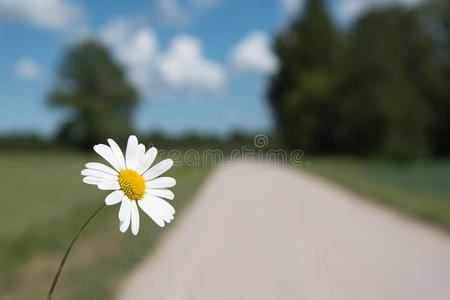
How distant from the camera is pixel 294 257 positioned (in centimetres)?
535

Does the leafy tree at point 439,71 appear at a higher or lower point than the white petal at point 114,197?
higher

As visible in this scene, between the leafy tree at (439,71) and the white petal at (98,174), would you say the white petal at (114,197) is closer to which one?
the white petal at (98,174)

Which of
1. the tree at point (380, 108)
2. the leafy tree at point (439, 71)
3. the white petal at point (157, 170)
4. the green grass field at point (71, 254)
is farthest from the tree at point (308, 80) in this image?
the white petal at point (157, 170)

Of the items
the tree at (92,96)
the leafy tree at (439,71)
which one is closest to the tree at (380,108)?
the leafy tree at (439,71)

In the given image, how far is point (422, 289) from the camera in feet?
14.3

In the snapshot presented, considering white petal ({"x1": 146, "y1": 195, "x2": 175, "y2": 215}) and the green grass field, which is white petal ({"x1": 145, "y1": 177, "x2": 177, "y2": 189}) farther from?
the green grass field

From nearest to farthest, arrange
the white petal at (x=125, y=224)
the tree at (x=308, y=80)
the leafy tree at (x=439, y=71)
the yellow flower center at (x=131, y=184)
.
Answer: the white petal at (x=125, y=224), the yellow flower center at (x=131, y=184), the leafy tree at (x=439, y=71), the tree at (x=308, y=80)

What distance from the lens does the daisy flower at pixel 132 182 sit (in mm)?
814

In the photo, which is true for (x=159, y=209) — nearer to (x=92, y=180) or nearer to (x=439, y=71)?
(x=92, y=180)

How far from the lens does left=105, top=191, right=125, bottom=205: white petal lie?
2.56 ft

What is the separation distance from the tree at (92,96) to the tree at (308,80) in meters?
18.2

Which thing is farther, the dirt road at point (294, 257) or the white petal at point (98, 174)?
the dirt road at point (294, 257)

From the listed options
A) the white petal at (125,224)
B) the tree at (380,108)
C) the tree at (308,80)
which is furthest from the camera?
the tree at (308,80)

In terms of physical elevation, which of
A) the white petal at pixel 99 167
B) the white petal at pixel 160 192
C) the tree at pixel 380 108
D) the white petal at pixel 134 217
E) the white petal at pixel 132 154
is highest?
the tree at pixel 380 108
